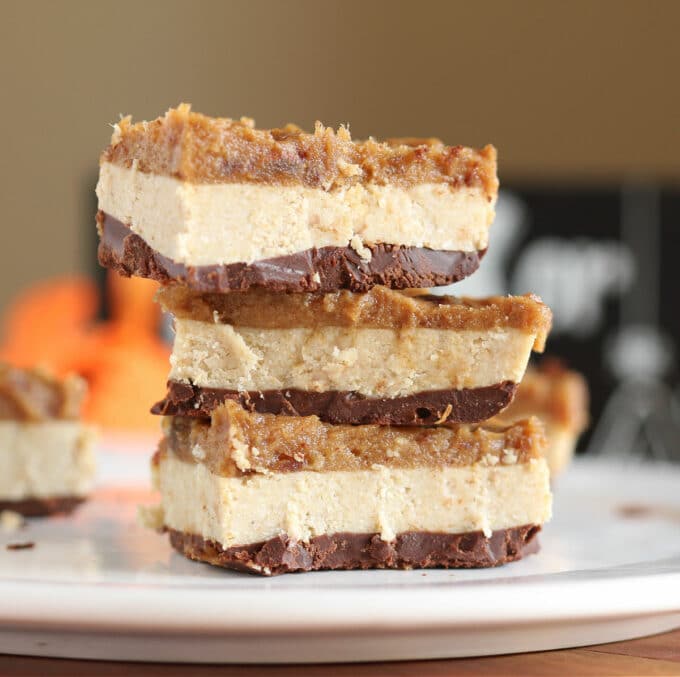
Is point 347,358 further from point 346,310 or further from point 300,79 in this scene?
point 300,79

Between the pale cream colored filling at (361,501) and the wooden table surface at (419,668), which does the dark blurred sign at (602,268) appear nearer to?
the pale cream colored filling at (361,501)

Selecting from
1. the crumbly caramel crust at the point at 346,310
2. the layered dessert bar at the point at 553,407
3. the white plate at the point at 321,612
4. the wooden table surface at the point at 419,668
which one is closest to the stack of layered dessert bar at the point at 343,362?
the crumbly caramel crust at the point at 346,310

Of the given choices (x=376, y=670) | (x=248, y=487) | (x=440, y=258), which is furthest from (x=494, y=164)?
(x=376, y=670)

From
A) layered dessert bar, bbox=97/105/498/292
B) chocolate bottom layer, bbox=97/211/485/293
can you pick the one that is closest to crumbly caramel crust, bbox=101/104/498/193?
layered dessert bar, bbox=97/105/498/292

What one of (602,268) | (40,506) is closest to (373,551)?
(40,506)

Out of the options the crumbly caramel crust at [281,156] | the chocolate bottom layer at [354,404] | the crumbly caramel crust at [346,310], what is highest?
the crumbly caramel crust at [281,156]

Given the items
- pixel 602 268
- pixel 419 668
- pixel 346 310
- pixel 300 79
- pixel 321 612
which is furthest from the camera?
pixel 300 79

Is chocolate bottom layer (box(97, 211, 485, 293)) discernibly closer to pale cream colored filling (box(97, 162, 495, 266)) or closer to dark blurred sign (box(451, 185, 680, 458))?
pale cream colored filling (box(97, 162, 495, 266))
